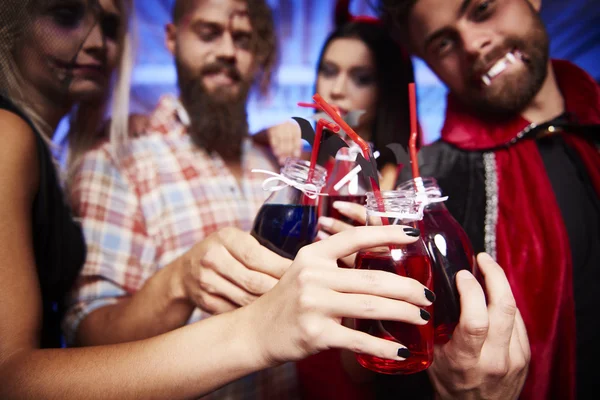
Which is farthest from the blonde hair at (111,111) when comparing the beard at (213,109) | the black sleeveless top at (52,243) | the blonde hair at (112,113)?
the black sleeveless top at (52,243)

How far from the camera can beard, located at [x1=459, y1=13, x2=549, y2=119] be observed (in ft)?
3.58

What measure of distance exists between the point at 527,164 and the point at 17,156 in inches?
53.5

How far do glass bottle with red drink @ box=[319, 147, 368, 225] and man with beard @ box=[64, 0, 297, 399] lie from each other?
0.27m

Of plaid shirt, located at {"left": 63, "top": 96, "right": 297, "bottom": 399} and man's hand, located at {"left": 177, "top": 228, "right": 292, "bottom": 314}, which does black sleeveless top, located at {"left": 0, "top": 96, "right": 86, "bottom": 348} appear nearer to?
plaid shirt, located at {"left": 63, "top": 96, "right": 297, "bottom": 399}

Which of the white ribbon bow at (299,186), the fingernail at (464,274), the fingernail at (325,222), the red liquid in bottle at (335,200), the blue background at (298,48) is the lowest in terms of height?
the fingernail at (464,274)

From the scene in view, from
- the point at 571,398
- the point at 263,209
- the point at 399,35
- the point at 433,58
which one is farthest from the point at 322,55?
the point at 571,398

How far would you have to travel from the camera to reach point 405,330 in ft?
1.99

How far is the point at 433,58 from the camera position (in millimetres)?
1240

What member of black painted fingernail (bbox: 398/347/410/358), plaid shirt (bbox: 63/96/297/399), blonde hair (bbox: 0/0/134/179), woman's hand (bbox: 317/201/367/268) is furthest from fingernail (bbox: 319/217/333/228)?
blonde hair (bbox: 0/0/134/179)

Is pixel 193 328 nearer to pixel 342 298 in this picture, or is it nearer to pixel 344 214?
pixel 342 298

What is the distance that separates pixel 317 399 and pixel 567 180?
3.97 ft

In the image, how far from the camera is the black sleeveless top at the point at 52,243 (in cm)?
82

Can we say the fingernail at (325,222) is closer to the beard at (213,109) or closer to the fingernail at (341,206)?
the fingernail at (341,206)

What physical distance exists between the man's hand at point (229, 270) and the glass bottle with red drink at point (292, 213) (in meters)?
0.03
